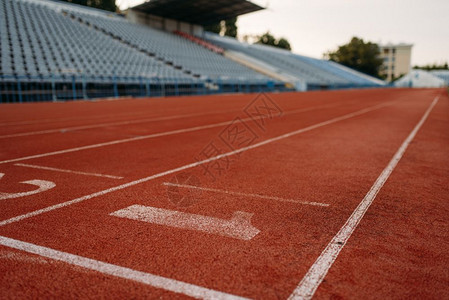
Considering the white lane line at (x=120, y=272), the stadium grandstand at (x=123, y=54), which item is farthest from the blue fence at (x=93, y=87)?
the white lane line at (x=120, y=272)

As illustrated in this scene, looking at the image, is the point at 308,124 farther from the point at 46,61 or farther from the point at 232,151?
the point at 46,61

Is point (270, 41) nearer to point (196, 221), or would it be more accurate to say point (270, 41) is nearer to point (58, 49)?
point (58, 49)

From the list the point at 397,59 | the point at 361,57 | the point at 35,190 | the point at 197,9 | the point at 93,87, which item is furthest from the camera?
the point at 397,59

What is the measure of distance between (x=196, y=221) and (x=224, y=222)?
0.23 meters

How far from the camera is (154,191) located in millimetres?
3525

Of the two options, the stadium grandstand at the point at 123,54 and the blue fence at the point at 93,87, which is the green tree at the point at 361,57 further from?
the blue fence at the point at 93,87

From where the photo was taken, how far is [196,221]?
2746 mm

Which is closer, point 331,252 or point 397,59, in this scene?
point 331,252

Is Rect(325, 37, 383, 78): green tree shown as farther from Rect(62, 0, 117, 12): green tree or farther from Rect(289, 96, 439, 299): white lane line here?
Rect(289, 96, 439, 299): white lane line

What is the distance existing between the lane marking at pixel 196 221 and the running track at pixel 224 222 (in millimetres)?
15

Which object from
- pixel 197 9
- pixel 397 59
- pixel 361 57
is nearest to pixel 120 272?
pixel 197 9

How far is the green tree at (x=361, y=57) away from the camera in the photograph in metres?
83.9

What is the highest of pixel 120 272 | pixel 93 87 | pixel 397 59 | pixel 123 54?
pixel 397 59

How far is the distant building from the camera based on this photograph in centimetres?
11888
